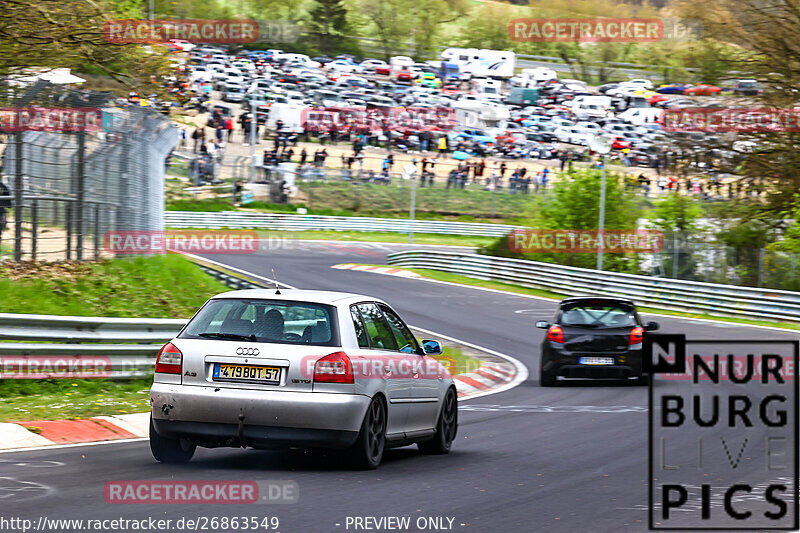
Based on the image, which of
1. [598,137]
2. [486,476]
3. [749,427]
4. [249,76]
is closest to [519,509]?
[486,476]

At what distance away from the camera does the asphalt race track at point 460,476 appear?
6469mm

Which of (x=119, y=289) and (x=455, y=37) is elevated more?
(x=455, y=37)

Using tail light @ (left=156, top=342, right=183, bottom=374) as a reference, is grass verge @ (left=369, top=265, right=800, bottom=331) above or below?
below

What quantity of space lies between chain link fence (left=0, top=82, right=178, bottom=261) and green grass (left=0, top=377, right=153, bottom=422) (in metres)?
2.60

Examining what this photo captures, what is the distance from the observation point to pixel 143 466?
807 centimetres

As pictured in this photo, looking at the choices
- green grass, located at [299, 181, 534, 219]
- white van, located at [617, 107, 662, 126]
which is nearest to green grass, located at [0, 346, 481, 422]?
green grass, located at [299, 181, 534, 219]

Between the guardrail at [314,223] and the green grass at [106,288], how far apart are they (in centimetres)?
3216

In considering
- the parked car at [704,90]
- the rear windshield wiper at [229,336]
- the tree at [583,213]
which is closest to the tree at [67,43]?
the rear windshield wiper at [229,336]

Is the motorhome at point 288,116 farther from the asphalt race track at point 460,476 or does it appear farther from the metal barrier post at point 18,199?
the asphalt race track at point 460,476

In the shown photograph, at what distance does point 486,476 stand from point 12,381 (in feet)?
20.1

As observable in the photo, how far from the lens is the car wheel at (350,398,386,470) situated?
8.10 meters

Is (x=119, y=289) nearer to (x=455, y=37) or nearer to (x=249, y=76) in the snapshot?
(x=249, y=76)

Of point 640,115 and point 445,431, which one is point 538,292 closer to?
point 445,431

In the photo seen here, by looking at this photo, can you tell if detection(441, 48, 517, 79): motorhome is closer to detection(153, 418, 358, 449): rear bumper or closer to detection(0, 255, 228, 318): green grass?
detection(0, 255, 228, 318): green grass
